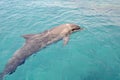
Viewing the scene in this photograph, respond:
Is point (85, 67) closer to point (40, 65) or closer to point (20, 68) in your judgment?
point (40, 65)

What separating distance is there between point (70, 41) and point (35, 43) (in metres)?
2.21

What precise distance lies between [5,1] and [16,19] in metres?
4.17

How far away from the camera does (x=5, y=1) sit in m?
17.3

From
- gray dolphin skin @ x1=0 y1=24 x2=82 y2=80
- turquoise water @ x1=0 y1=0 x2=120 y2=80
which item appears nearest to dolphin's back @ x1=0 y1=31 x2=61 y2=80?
gray dolphin skin @ x1=0 y1=24 x2=82 y2=80

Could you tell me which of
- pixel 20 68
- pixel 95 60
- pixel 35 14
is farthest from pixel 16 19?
pixel 95 60

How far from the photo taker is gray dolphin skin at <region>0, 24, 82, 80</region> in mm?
8417

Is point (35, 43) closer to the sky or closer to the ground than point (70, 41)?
closer to the sky

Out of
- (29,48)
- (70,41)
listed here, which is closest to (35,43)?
(29,48)

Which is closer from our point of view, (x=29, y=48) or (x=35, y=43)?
(x=29, y=48)

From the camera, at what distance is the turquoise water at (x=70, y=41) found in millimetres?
9166

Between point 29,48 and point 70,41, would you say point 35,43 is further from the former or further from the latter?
point 70,41

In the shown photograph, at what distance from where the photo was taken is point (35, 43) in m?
9.48

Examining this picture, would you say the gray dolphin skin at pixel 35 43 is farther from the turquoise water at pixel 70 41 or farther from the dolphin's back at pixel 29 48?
the turquoise water at pixel 70 41

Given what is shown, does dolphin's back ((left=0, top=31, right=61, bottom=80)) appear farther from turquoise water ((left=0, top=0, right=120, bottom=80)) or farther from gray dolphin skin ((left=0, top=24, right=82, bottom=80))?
turquoise water ((left=0, top=0, right=120, bottom=80))
